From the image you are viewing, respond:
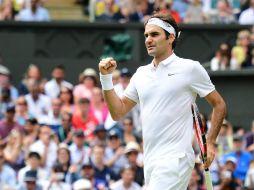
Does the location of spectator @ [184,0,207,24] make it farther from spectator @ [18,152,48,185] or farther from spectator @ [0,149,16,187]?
spectator @ [0,149,16,187]

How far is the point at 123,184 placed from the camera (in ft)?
50.6

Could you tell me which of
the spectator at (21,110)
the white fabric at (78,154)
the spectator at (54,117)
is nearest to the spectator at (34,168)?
the white fabric at (78,154)

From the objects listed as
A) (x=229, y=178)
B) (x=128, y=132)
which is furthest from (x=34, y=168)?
(x=229, y=178)

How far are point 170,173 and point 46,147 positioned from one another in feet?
24.5

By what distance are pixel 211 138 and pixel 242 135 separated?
26.9 feet

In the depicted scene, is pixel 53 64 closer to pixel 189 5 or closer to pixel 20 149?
pixel 189 5

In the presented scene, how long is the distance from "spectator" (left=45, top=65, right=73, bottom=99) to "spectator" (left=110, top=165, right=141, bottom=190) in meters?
3.76

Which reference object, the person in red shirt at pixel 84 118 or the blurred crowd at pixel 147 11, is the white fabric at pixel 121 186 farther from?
the blurred crowd at pixel 147 11

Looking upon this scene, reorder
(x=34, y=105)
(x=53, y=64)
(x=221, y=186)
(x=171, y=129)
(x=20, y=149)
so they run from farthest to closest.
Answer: (x=53, y=64), (x=34, y=105), (x=20, y=149), (x=221, y=186), (x=171, y=129)

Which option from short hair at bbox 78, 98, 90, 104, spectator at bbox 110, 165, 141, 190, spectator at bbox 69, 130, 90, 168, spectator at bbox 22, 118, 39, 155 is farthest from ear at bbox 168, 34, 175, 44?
short hair at bbox 78, 98, 90, 104

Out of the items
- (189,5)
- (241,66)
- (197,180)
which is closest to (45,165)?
(197,180)

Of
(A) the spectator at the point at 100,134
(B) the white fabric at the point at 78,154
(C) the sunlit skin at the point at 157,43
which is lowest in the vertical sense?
(B) the white fabric at the point at 78,154

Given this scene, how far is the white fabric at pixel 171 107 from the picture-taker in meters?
9.16

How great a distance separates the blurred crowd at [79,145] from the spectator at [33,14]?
2.64 metres
